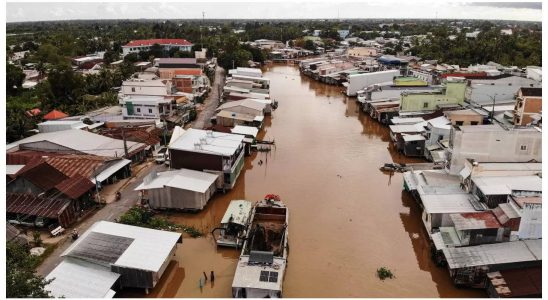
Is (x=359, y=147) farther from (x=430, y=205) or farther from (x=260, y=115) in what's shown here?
(x=430, y=205)

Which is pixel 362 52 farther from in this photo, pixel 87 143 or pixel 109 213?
pixel 109 213

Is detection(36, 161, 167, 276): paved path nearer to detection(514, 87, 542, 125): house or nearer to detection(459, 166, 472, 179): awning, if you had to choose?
detection(459, 166, 472, 179): awning

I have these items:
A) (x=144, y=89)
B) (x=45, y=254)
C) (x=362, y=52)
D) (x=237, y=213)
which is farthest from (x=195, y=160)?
(x=362, y=52)

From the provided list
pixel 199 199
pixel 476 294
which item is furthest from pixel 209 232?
pixel 476 294

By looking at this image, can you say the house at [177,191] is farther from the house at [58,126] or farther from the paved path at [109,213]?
the house at [58,126]

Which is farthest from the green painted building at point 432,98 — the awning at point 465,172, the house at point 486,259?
the house at point 486,259

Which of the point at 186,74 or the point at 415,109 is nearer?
the point at 415,109
